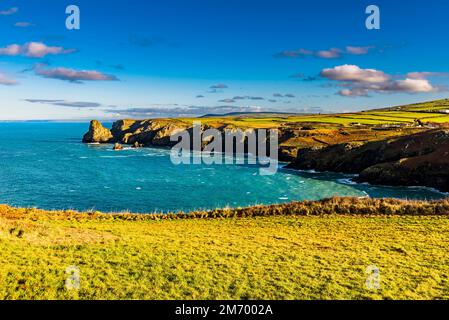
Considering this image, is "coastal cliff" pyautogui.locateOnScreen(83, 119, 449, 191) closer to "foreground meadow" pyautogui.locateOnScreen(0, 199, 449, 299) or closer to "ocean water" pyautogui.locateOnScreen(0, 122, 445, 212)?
"ocean water" pyautogui.locateOnScreen(0, 122, 445, 212)

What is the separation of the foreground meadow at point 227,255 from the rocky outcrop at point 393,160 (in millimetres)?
49936

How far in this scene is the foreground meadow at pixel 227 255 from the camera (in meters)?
16.5

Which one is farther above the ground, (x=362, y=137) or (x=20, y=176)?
(x=362, y=137)

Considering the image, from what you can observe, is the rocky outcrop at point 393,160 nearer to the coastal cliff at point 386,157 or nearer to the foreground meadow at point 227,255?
the coastal cliff at point 386,157

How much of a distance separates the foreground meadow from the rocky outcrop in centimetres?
4994

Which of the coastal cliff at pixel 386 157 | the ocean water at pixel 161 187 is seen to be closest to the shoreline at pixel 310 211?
the ocean water at pixel 161 187

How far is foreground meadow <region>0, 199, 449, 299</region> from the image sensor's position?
16484 millimetres

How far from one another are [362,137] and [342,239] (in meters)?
108

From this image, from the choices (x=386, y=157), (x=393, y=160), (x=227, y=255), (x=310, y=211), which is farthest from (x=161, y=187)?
(x=227, y=255)

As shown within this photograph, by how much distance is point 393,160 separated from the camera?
9212 cm

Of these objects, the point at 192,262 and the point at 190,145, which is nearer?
the point at 192,262

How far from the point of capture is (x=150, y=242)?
2506 cm

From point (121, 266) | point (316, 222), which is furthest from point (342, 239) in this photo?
point (121, 266)
